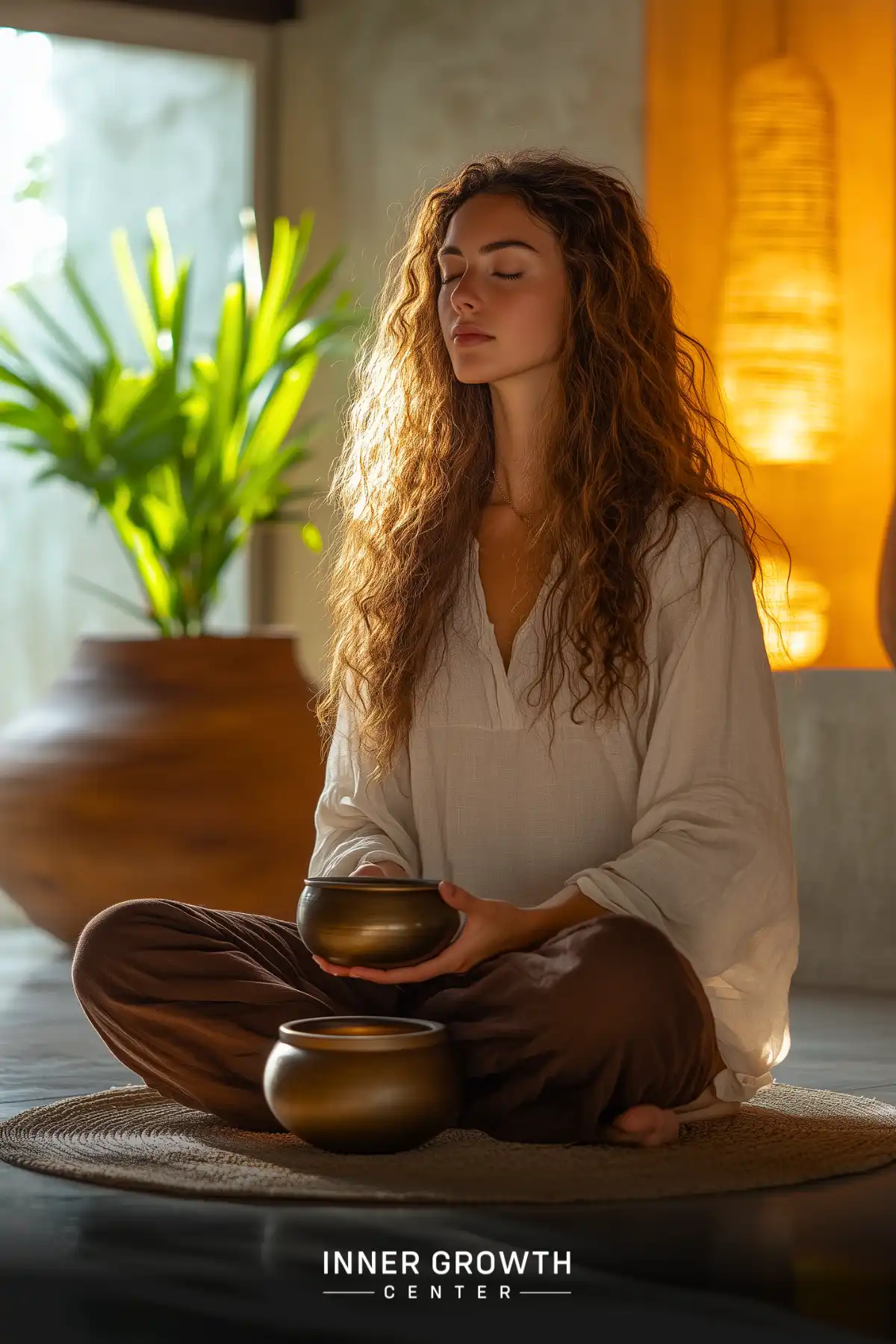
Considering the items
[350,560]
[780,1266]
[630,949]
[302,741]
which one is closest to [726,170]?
[302,741]

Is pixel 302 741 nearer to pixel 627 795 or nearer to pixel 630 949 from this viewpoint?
pixel 627 795

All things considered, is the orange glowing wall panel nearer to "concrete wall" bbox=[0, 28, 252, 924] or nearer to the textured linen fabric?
"concrete wall" bbox=[0, 28, 252, 924]

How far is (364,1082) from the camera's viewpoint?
2.16 m

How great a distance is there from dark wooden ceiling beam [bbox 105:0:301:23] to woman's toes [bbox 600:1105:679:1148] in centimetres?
437

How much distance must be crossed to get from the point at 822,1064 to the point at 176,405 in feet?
7.63

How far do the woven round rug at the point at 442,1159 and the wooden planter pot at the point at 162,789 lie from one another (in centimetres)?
166

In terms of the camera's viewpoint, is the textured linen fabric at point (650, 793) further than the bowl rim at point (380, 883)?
Yes

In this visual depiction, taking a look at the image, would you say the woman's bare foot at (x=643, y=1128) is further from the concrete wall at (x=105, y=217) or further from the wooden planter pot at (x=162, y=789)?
the concrete wall at (x=105, y=217)

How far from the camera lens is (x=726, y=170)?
489cm

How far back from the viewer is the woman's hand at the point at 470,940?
2.27 metres

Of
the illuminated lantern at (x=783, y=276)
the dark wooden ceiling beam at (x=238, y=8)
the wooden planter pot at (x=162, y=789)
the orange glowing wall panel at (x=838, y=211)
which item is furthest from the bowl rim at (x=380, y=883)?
the dark wooden ceiling beam at (x=238, y=8)

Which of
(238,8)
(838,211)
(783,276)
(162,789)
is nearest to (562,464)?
(162,789)

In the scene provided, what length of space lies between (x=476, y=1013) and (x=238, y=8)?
4.35 meters

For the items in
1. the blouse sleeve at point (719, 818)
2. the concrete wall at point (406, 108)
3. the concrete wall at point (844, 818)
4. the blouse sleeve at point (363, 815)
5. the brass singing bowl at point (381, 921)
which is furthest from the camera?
the concrete wall at point (406, 108)
